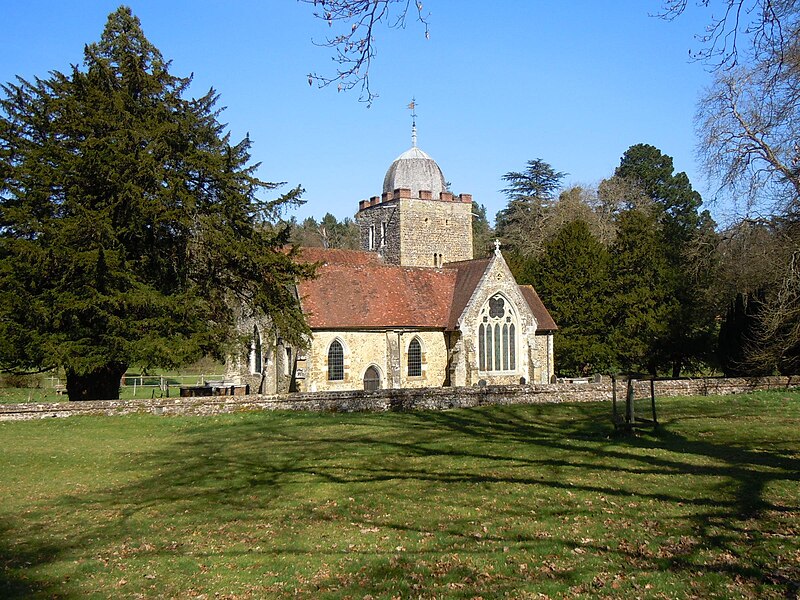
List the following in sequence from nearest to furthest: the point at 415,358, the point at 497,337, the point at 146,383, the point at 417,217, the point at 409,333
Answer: the point at 409,333
the point at 415,358
the point at 497,337
the point at 417,217
the point at 146,383

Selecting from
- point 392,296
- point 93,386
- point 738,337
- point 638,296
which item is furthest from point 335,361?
point 738,337

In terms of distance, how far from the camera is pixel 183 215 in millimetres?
22891

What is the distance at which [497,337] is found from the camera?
34.7 m

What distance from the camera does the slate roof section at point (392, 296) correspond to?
107 feet

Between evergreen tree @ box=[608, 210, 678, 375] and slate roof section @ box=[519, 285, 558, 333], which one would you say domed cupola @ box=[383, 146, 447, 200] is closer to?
slate roof section @ box=[519, 285, 558, 333]

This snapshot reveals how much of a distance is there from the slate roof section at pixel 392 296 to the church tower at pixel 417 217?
18.5ft

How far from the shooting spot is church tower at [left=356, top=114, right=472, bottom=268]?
43.3m

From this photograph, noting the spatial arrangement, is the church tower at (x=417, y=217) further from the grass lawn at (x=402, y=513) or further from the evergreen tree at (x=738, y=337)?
the grass lawn at (x=402, y=513)

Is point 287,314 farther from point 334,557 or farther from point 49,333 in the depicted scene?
point 334,557

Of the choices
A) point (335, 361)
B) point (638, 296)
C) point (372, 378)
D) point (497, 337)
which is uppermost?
point (638, 296)

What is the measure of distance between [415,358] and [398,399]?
9.72 m

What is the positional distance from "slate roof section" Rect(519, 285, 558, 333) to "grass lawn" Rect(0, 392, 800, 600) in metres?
17.3

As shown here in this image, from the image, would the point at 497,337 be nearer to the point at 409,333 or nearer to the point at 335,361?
the point at 409,333

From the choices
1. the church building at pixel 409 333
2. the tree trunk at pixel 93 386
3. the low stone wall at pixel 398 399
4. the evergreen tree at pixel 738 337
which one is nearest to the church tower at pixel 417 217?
the church building at pixel 409 333
